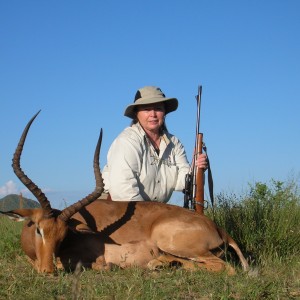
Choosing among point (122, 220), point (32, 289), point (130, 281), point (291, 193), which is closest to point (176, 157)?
point (122, 220)

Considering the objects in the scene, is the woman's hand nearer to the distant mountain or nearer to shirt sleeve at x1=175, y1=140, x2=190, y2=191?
shirt sleeve at x1=175, y1=140, x2=190, y2=191

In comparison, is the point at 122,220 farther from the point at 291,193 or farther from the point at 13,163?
the point at 291,193

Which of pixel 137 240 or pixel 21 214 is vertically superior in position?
pixel 21 214

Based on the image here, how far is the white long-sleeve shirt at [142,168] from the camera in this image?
688 cm

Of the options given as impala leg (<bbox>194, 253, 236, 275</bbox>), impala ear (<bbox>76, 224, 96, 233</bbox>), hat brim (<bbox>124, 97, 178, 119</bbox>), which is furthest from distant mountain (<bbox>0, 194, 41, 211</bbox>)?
impala leg (<bbox>194, 253, 236, 275</bbox>)

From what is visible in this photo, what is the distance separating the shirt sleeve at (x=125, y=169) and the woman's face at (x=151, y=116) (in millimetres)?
407

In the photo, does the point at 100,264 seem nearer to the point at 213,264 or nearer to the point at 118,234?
the point at 118,234

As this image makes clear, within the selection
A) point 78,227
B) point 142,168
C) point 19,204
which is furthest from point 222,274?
point 19,204

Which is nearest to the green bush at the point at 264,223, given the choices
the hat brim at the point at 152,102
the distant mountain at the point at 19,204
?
the hat brim at the point at 152,102

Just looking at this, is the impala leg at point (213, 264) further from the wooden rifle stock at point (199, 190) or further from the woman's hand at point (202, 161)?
the woman's hand at point (202, 161)

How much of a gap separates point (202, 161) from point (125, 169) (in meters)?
1.19

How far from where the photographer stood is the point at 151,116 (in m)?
7.38

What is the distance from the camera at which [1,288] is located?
4.53m

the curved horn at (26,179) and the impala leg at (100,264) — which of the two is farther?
the impala leg at (100,264)
